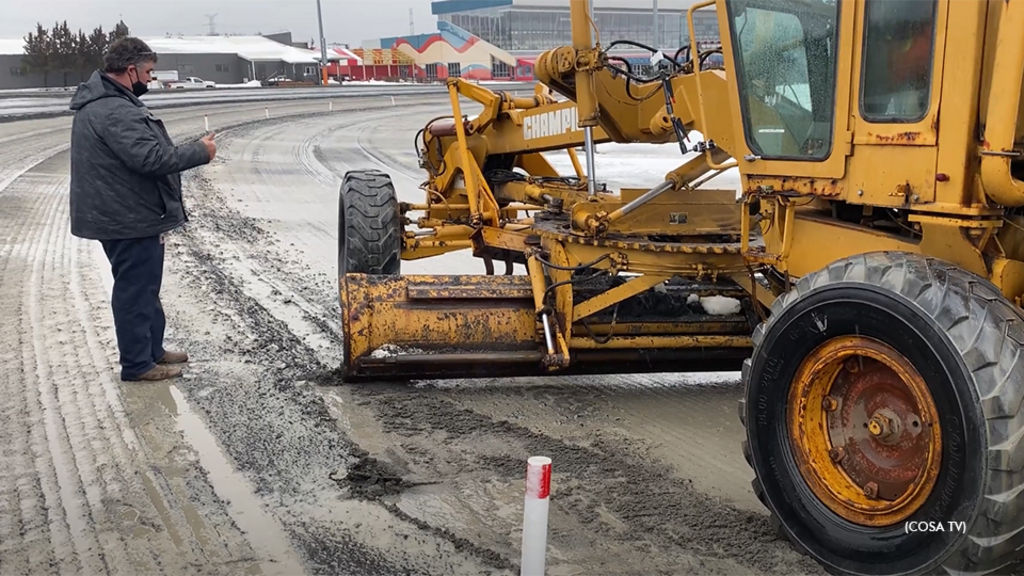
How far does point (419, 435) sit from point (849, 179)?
8.18ft

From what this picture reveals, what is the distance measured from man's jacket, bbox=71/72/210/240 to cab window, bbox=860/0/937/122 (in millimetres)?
3864

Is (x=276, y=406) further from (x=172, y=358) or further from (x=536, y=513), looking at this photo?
(x=536, y=513)

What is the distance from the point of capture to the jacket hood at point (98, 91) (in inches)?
223

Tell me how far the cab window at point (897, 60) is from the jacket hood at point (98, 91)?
13.8 ft

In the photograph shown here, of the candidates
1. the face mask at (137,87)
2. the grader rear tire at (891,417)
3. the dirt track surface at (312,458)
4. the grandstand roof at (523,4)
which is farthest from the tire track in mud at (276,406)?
the grandstand roof at (523,4)

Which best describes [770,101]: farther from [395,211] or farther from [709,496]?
[395,211]

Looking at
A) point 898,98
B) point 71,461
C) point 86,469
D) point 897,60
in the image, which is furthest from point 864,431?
point 71,461

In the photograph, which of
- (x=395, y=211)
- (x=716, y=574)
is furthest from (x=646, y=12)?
(x=716, y=574)

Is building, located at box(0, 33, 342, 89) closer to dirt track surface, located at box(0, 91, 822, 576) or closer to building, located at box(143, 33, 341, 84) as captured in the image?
building, located at box(143, 33, 341, 84)

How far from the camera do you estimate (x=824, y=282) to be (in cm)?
346

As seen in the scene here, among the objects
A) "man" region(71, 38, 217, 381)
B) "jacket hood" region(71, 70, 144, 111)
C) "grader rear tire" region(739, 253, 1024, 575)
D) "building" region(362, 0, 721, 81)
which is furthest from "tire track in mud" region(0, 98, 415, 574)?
"building" region(362, 0, 721, 81)

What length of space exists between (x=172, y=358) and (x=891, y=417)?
4.51 meters

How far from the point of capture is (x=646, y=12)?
6131 centimetres

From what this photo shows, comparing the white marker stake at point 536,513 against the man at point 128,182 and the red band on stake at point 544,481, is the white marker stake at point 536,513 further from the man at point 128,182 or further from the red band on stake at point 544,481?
the man at point 128,182
